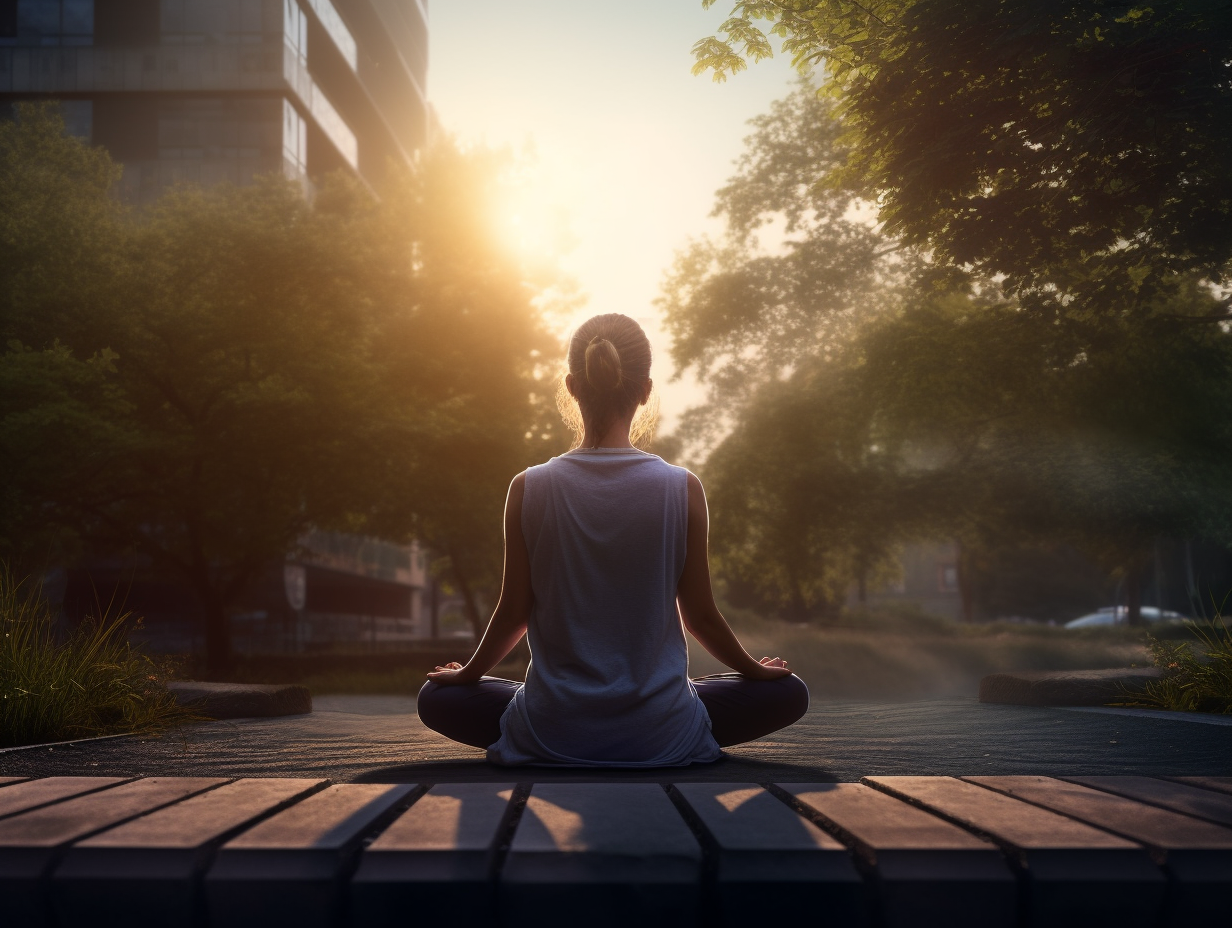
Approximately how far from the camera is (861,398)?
18.8m

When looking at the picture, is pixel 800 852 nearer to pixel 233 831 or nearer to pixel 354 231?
pixel 233 831

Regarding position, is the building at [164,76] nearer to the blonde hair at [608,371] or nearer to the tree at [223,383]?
the tree at [223,383]

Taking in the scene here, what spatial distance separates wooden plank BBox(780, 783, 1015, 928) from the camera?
172 centimetres

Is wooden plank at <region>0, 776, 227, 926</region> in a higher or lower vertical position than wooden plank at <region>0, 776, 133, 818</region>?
lower

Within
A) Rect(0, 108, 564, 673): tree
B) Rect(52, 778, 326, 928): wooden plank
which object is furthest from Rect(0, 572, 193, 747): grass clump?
Rect(0, 108, 564, 673): tree

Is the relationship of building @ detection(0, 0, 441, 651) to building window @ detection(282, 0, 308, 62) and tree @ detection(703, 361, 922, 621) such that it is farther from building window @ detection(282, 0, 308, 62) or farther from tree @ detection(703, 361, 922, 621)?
tree @ detection(703, 361, 922, 621)

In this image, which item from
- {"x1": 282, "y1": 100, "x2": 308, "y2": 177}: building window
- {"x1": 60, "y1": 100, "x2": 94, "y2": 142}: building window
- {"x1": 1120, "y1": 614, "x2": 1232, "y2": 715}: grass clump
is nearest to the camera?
{"x1": 1120, "y1": 614, "x2": 1232, "y2": 715}: grass clump

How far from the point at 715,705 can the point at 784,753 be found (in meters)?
0.63

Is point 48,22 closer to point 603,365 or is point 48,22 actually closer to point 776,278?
point 776,278

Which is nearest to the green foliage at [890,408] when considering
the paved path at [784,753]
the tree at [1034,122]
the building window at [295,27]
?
the tree at [1034,122]

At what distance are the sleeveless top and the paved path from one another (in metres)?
0.11

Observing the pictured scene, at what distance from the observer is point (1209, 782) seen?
101 inches

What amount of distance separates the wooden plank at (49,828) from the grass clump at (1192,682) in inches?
235

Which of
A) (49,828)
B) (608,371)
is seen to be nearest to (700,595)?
(608,371)
